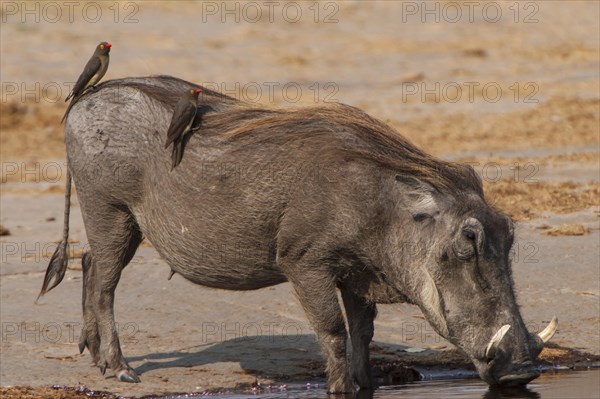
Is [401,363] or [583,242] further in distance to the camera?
[583,242]

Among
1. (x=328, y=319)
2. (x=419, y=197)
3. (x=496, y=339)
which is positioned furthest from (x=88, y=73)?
(x=496, y=339)

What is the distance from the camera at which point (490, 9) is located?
2703cm

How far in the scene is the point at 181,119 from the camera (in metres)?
7.56

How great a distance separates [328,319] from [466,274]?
0.91 meters

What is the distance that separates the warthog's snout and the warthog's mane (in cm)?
86

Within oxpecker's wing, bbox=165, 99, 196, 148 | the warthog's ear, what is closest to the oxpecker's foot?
the warthog's ear

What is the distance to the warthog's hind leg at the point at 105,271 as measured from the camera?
8.10m

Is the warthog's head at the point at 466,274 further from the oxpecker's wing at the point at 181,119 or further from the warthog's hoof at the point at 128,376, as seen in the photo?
the warthog's hoof at the point at 128,376

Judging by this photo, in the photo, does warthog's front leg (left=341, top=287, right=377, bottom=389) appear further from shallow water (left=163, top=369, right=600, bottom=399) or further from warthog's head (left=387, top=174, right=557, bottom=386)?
warthog's head (left=387, top=174, right=557, bottom=386)

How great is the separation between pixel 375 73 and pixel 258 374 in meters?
14.5

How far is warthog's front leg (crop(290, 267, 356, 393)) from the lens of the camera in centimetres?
728

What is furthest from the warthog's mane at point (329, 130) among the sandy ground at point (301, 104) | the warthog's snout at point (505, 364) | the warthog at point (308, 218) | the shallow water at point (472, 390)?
the sandy ground at point (301, 104)

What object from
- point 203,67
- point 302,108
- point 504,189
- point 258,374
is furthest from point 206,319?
point 203,67

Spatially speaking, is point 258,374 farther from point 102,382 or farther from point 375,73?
point 375,73
